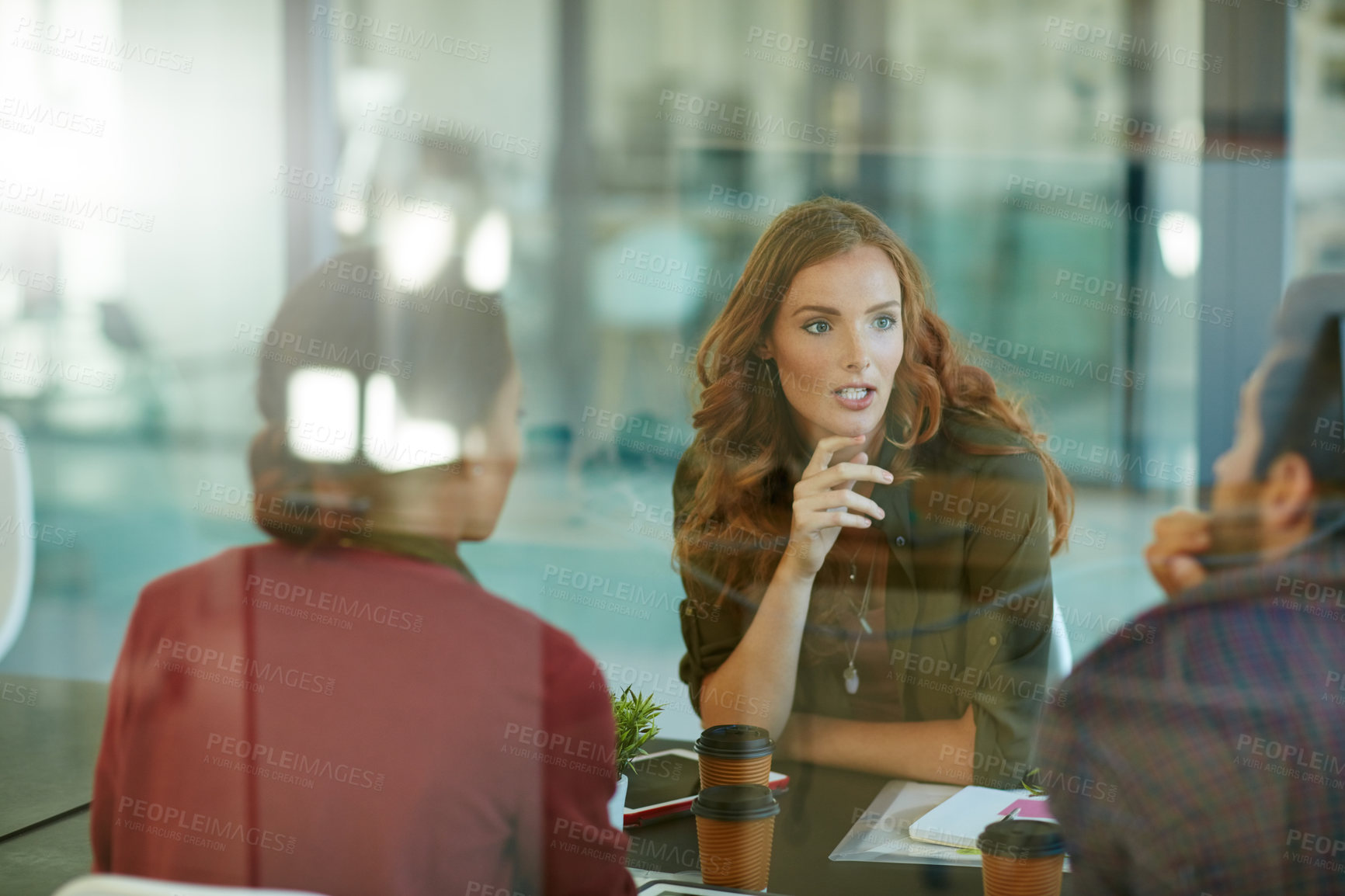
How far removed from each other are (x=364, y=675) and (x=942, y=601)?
0.97m

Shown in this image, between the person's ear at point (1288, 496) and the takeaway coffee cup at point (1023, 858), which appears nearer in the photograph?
the takeaway coffee cup at point (1023, 858)

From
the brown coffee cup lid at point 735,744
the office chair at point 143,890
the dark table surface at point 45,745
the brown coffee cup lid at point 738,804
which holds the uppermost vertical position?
the office chair at point 143,890

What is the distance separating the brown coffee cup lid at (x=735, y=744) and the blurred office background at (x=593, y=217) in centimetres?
51

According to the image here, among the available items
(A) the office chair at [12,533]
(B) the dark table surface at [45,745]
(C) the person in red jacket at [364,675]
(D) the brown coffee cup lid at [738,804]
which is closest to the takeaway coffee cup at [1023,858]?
(D) the brown coffee cup lid at [738,804]

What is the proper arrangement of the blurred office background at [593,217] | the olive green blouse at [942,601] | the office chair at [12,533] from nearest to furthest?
the olive green blouse at [942,601] < the blurred office background at [593,217] < the office chair at [12,533]

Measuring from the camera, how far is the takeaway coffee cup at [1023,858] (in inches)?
40.9

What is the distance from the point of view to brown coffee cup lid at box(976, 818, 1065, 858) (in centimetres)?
104

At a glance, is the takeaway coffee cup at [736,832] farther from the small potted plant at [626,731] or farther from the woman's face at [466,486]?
the woman's face at [466,486]

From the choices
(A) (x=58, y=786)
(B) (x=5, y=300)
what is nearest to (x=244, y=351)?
(B) (x=5, y=300)

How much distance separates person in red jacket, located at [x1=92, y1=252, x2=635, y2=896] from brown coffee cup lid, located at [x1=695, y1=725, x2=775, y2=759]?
12cm

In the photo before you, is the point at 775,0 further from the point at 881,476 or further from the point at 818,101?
the point at 881,476

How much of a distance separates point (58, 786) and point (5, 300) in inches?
42.3

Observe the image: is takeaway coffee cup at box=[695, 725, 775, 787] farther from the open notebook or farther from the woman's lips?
the woman's lips

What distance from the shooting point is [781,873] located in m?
1.21
